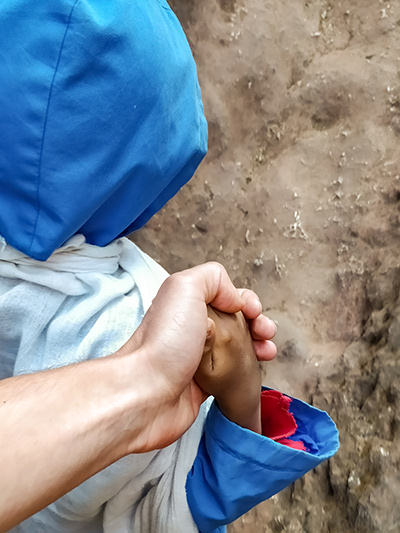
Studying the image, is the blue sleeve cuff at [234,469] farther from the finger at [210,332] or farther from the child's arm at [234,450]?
the finger at [210,332]

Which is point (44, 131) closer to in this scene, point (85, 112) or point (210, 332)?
point (85, 112)

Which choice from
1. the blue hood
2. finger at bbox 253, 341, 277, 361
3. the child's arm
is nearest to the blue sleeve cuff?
the child's arm

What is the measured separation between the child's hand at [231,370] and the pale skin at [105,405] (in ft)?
0.10

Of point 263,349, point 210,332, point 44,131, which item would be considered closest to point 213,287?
point 210,332

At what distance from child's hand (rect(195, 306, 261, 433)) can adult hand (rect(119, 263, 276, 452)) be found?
0.03 m

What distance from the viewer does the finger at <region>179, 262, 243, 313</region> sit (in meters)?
0.74

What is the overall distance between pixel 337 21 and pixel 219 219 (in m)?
0.65

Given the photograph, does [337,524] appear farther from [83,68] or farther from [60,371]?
[83,68]

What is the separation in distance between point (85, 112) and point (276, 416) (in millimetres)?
548

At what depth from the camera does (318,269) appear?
150 centimetres

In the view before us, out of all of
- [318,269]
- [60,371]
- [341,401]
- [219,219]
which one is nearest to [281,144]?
[219,219]

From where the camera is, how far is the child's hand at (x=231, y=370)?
2.51 ft

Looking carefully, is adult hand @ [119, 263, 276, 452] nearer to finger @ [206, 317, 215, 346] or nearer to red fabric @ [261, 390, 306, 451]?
finger @ [206, 317, 215, 346]

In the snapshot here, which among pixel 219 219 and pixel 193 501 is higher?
pixel 193 501
